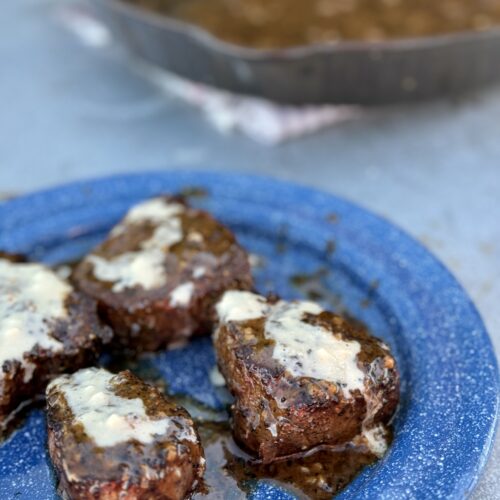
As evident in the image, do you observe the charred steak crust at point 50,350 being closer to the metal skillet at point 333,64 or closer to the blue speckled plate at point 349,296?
the blue speckled plate at point 349,296

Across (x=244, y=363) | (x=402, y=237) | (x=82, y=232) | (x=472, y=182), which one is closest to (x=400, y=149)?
(x=472, y=182)

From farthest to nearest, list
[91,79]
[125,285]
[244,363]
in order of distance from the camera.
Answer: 1. [91,79]
2. [125,285]
3. [244,363]

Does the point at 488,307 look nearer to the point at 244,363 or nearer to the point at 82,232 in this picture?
the point at 244,363

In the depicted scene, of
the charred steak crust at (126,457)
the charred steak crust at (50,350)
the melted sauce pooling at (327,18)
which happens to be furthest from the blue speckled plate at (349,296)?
the melted sauce pooling at (327,18)

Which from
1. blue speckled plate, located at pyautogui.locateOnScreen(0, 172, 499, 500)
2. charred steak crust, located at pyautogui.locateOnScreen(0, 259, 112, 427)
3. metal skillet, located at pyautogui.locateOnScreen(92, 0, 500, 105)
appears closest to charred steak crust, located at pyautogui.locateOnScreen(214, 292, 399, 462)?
blue speckled plate, located at pyautogui.locateOnScreen(0, 172, 499, 500)

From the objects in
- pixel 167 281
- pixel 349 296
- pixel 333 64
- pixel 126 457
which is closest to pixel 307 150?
pixel 333 64
